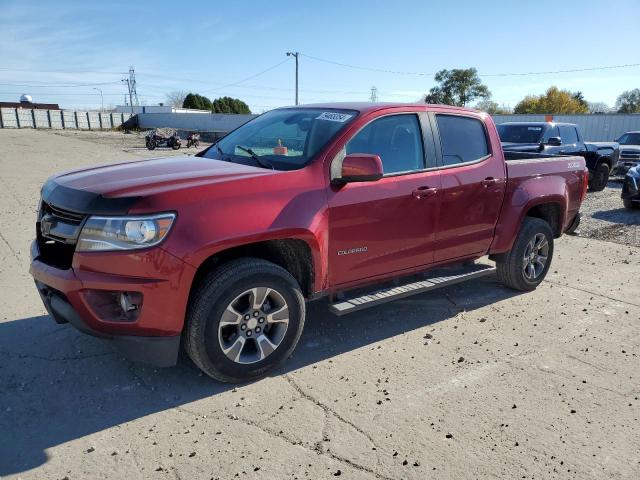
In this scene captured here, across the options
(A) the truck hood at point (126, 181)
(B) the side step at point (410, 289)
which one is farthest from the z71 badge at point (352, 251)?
(A) the truck hood at point (126, 181)

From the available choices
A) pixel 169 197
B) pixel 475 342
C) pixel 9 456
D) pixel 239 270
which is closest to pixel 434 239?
pixel 475 342

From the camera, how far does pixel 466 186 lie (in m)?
4.55

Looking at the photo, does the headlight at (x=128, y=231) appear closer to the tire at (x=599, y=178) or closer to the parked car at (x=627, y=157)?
the tire at (x=599, y=178)

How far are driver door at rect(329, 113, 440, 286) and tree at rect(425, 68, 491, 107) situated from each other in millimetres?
72861

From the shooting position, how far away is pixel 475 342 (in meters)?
4.31

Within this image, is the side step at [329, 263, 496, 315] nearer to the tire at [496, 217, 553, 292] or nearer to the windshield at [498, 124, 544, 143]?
the tire at [496, 217, 553, 292]

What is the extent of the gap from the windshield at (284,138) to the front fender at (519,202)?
1986mm

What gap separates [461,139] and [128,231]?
313 centimetres

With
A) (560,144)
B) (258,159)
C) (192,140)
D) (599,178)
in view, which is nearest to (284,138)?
(258,159)

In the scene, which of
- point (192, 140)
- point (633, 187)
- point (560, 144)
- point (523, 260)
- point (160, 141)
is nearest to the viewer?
point (523, 260)

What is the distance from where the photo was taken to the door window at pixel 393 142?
398 centimetres

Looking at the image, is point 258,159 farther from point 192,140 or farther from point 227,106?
point 227,106

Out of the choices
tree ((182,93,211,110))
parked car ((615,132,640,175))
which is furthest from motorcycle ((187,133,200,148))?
tree ((182,93,211,110))

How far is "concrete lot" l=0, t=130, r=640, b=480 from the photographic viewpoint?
2.75 metres
